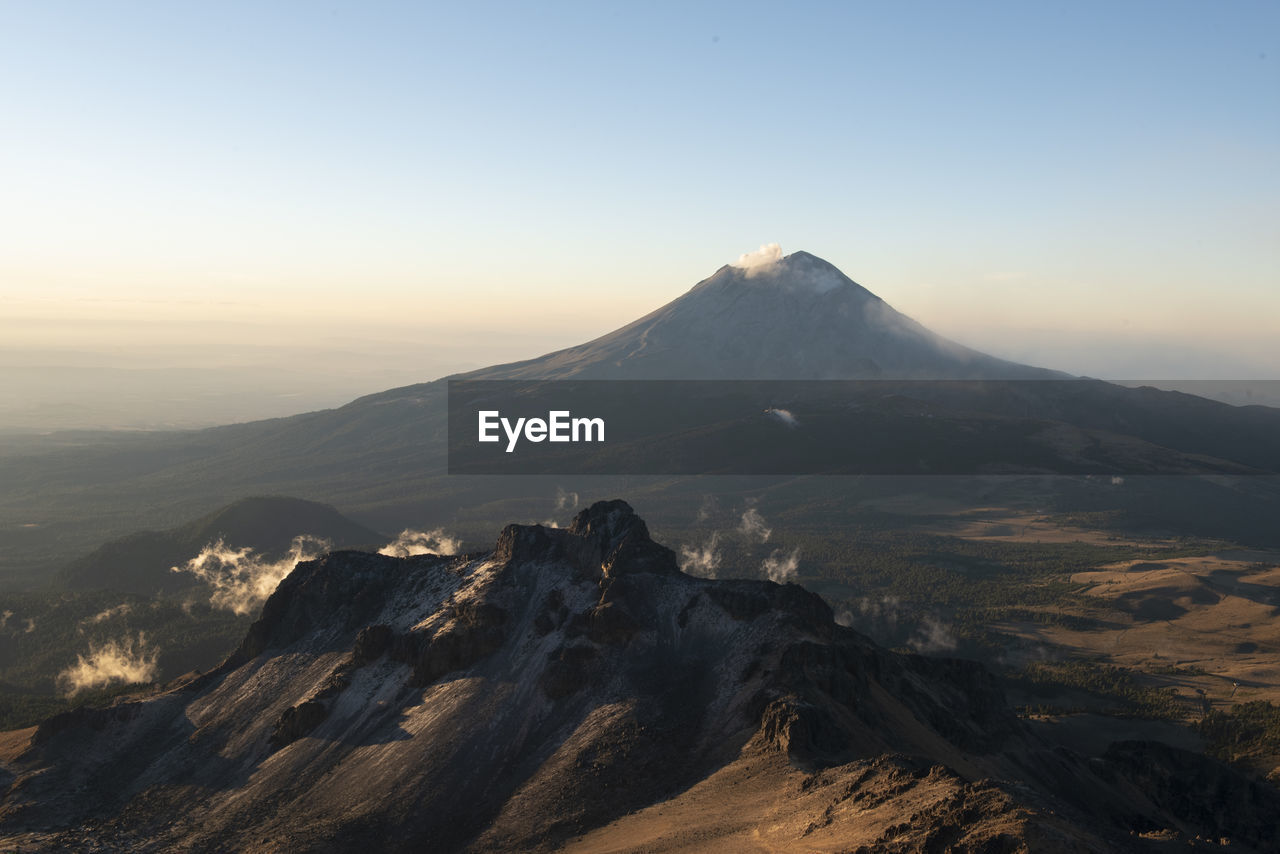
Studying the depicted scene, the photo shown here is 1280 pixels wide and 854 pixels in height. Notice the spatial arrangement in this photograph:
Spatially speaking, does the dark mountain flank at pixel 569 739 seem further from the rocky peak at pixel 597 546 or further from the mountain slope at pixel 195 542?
the mountain slope at pixel 195 542

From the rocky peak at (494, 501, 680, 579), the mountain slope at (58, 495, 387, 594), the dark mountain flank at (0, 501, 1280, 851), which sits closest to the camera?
the dark mountain flank at (0, 501, 1280, 851)

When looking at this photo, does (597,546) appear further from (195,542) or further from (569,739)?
(195,542)

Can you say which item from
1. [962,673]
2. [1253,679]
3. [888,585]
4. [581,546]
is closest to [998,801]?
[962,673]

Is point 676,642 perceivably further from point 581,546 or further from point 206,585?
point 206,585

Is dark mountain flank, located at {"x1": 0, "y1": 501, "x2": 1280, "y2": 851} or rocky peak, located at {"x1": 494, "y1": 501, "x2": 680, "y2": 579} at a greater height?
rocky peak, located at {"x1": 494, "y1": 501, "x2": 680, "y2": 579}

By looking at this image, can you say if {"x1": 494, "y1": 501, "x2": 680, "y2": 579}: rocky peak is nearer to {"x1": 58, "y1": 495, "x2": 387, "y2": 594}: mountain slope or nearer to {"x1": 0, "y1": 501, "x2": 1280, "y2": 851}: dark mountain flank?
{"x1": 0, "y1": 501, "x2": 1280, "y2": 851}: dark mountain flank

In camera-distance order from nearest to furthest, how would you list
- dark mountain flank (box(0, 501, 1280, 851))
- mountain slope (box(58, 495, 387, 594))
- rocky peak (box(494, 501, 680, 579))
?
dark mountain flank (box(0, 501, 1280, 851)) < rocky peak (box(494, 501, 680, 579)) < mountain slope (box(58, 495, 387, 594))

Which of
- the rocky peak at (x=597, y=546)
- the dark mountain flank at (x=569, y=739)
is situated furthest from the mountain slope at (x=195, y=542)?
the rocky peak at (x=597, y=546)

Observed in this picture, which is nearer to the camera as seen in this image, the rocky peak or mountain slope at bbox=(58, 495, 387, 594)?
the rocky peak

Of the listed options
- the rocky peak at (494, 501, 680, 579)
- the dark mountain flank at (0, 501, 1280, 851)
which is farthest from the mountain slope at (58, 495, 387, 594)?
the rocky peak at (494, 501, 680, 579)
